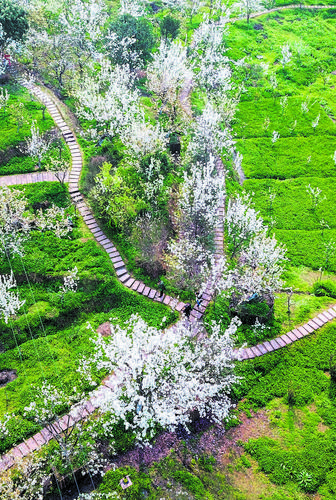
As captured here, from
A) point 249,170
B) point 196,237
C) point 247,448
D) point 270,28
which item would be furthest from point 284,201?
point 270,28

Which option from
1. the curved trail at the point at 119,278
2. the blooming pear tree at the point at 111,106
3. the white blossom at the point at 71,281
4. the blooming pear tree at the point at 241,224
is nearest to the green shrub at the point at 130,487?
the curved trail at the point at 119,278

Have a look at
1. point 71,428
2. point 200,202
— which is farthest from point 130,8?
point 71,428

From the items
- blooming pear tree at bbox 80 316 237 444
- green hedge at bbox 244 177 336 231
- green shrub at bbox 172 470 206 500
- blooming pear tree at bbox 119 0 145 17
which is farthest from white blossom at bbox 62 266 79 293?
blooming pear tree at bbox 119 0 145 17

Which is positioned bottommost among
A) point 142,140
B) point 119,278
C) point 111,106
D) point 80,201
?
point 119,278

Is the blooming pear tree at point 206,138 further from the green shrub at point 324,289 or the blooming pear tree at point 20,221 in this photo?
the green shrub at point 324,289

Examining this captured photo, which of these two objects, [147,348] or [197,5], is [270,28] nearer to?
[197,5]

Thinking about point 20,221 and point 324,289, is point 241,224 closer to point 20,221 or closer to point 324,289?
point 324,289
